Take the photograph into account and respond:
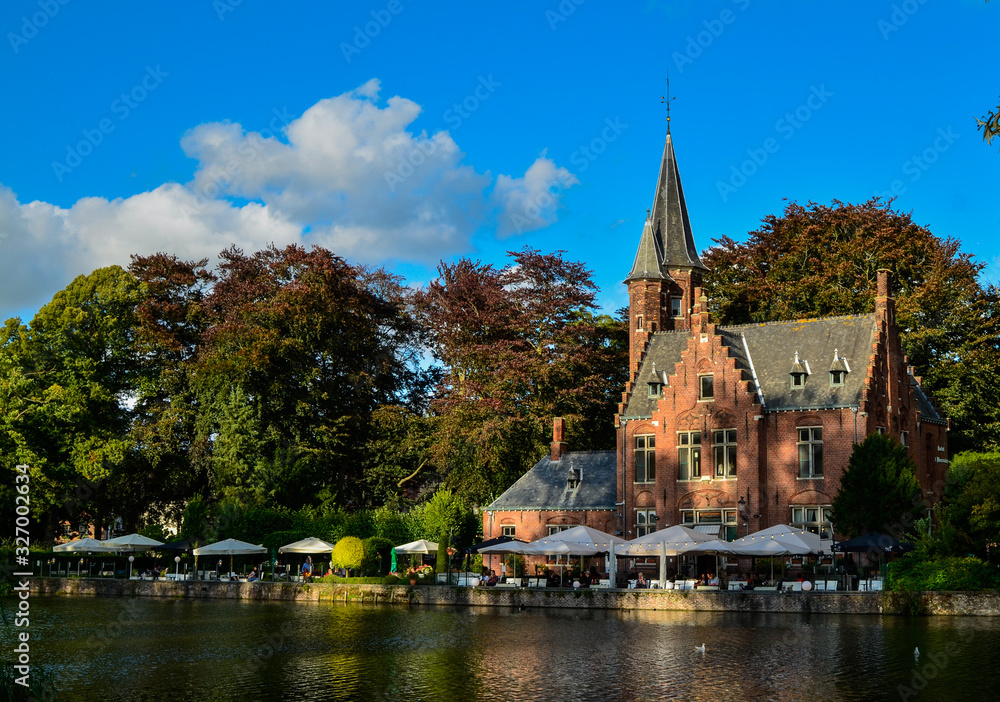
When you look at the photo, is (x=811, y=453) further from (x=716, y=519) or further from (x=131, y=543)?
(x=131, y=543)

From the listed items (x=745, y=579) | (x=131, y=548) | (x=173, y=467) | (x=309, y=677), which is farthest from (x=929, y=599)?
(x=173, y=467)

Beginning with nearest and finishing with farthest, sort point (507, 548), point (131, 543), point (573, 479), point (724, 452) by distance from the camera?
1. point (507, 548)
2. point (724, 452)
3. point (131, 543)
4. point (573, 479)

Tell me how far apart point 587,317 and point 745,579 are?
23.0m

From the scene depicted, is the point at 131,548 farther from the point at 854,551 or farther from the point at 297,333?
the point at 854,551

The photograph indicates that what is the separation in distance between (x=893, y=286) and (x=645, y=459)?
58.4 ft

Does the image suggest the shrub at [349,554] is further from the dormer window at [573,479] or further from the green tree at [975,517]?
the green tree at [975,517]

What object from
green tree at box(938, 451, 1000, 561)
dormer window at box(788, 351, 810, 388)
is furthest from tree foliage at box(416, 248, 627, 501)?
green tree at box(938, 451, 1000, 561)

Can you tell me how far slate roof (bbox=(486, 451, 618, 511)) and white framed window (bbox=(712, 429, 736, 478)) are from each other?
575 centimetres

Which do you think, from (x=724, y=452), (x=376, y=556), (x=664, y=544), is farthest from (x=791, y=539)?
(x=376, y=556)

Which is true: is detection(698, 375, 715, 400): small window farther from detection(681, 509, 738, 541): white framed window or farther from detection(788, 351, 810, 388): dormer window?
detection(681, 509, 738, 541): white framed window

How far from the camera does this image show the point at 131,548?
51656 millimetres

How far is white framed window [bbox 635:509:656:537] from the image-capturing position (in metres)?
48.8

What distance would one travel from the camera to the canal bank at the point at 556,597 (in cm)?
3419

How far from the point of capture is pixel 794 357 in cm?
4734
